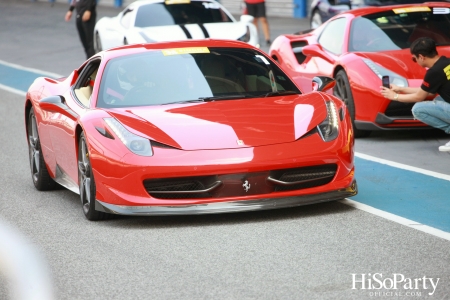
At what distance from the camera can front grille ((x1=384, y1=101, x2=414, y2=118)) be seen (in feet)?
35.2

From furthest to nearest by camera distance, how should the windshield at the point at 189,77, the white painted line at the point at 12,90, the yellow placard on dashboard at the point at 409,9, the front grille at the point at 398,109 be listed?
the white painted line at the point at 12,90 < the yellow placard on dashboard at the point at 409,9 < the front grille at the point at 398,109 < the windshield at the point at 189,77

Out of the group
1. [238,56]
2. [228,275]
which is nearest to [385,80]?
[238,56]

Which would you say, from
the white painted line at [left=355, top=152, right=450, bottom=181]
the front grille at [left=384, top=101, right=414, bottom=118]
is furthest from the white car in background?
the white painted line at [left=355, top=152, right=450, bottom=181]

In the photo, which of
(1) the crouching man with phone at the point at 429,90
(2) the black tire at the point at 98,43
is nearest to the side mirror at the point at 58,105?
(1) the crouching man with phone at the point at 429,90

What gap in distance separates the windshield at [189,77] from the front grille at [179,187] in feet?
3.13

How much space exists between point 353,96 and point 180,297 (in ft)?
20.4

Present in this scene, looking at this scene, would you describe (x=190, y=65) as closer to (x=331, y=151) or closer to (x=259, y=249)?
(x=331, y=151)

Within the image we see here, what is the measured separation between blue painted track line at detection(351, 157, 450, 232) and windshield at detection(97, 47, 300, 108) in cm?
104

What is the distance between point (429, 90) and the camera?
9820 millimetres

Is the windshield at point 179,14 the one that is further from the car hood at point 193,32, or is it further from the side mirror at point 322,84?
the side mirror at point 322,84

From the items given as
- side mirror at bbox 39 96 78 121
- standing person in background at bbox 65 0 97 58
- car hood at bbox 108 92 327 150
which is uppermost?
car hood at bbox 108 92 327 150

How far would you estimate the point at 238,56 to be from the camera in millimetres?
8453

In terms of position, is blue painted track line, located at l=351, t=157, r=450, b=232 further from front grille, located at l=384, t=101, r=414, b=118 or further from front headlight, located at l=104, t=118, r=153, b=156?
front headlight, located at l=104, t=118, r=153, b=156

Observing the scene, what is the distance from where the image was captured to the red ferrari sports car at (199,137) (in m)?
7.01
